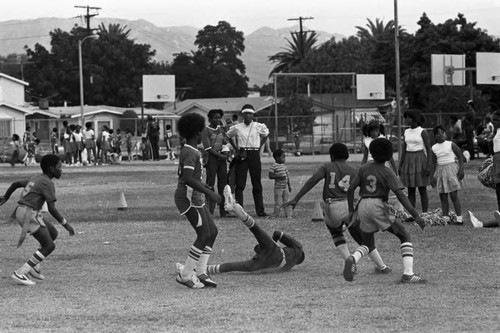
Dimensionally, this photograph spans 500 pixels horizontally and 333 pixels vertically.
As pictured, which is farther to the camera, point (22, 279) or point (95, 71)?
point (95, 71)

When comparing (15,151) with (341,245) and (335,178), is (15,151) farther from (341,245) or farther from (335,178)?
(341,245)

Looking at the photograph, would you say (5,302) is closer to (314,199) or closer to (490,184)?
(490,184)

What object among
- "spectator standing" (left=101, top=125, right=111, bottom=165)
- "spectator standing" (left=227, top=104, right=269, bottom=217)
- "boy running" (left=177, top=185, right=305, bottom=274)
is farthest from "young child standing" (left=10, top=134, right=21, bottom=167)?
"boy running" (left=177, top=185, right=305, bottom=274)

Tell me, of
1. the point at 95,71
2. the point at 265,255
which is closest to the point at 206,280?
the point at 265,255

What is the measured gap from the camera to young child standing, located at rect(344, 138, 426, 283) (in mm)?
11672

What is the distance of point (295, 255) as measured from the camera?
42.0 feet

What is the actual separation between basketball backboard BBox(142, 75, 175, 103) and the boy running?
64138 mm

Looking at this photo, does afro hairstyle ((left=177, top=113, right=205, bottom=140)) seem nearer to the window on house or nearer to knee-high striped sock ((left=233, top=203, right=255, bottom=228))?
knee-high striped sock ((left=233, top=203, right=255, bottom=228))

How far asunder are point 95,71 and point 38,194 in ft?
360

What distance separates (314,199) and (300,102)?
62122 millimetres

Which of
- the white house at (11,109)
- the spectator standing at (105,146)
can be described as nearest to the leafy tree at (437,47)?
the white house at (11,109)

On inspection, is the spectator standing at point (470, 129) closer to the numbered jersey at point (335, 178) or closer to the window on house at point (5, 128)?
the numbered jersey at point (335, 178)

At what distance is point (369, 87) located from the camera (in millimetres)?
75625

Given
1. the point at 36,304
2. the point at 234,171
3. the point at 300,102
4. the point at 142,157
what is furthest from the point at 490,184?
the point at 300,102
